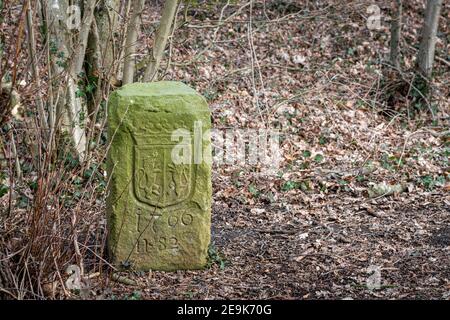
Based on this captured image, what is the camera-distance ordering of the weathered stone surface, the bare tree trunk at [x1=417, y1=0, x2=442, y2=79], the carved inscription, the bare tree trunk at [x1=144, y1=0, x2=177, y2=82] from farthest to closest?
the bare tree trunk at [x1=417, y1=0, x2=442, y2=79] → the bare tree trunk at [x1=144, y1=0, x2=177, y2=82] → the carved inscription → the weathered stone surface

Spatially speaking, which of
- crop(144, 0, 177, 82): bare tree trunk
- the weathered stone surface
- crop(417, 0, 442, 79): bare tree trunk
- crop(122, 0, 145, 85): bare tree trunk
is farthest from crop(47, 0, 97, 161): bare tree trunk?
crop(417, 0, 442, 79): bare tree trunk

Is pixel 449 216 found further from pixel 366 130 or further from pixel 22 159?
pixel 22 159

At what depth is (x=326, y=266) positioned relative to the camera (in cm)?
548

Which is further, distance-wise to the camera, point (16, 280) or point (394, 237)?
point (394, 237)

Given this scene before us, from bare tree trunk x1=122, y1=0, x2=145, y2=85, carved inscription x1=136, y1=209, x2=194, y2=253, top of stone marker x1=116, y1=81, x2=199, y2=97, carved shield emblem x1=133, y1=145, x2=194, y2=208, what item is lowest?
carved inscription x1=136, y1=209, x2=194, y2=253

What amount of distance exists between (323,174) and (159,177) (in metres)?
2.76

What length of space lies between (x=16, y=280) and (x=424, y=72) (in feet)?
23.4

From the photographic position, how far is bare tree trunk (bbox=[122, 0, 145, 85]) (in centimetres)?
730

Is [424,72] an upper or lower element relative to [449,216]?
upper

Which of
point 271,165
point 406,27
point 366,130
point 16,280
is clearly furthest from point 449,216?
point 406,27

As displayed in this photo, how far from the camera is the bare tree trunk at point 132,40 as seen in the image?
7.30m

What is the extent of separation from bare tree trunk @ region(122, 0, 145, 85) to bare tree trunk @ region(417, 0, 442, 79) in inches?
168

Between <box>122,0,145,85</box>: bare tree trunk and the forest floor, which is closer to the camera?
the forest floor

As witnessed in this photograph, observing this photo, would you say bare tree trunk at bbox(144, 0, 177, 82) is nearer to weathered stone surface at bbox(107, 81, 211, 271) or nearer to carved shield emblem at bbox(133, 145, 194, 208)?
weathered stone surface at bbox(107, 81, 211, 271)
